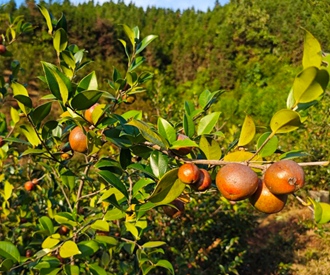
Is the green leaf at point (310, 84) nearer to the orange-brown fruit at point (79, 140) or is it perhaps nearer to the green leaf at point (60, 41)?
the orange-brown fruit at point (79, 140)

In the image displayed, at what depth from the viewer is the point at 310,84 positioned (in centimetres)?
48

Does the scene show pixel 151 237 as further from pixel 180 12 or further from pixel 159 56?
pixel 180 12

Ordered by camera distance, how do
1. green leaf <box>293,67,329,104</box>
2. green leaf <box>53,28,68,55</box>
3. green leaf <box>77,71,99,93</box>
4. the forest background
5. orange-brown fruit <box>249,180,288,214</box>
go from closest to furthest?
green leaf <box>293,67,329,104</box>
orange-brown fruit <box>249,180,288,214</box>
green leaf <box>77,71,99,93</box>
green leaf <box>53,28,68,55</box>
the forest background

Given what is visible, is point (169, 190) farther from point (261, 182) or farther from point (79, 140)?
point (79, 140)

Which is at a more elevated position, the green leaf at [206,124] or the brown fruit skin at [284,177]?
the green leaf at [206,124]

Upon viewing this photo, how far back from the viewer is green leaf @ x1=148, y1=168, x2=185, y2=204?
60cm

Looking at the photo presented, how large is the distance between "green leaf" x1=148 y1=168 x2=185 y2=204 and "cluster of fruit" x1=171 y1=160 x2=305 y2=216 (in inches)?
0.9

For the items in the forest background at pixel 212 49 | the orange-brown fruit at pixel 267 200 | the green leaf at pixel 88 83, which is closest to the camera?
the orange-brown fruit at pixel 267 200

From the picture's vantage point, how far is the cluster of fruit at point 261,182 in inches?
20.4

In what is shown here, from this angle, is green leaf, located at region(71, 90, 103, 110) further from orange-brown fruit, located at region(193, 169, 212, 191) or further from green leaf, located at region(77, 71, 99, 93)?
orange-brown fruit, located at region(193, 169, 212, 191)

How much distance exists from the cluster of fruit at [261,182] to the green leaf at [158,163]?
0.08 m

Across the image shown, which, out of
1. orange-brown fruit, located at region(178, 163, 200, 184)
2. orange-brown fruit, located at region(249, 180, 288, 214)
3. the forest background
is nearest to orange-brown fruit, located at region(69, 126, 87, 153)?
orange-brown fruit, located at region(178, 163, 200, 184)

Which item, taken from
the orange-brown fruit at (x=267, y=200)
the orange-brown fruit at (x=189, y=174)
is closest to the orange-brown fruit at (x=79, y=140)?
the orange-brown fruit at (x=189, y=174)

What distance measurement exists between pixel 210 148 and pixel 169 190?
0.35ft
